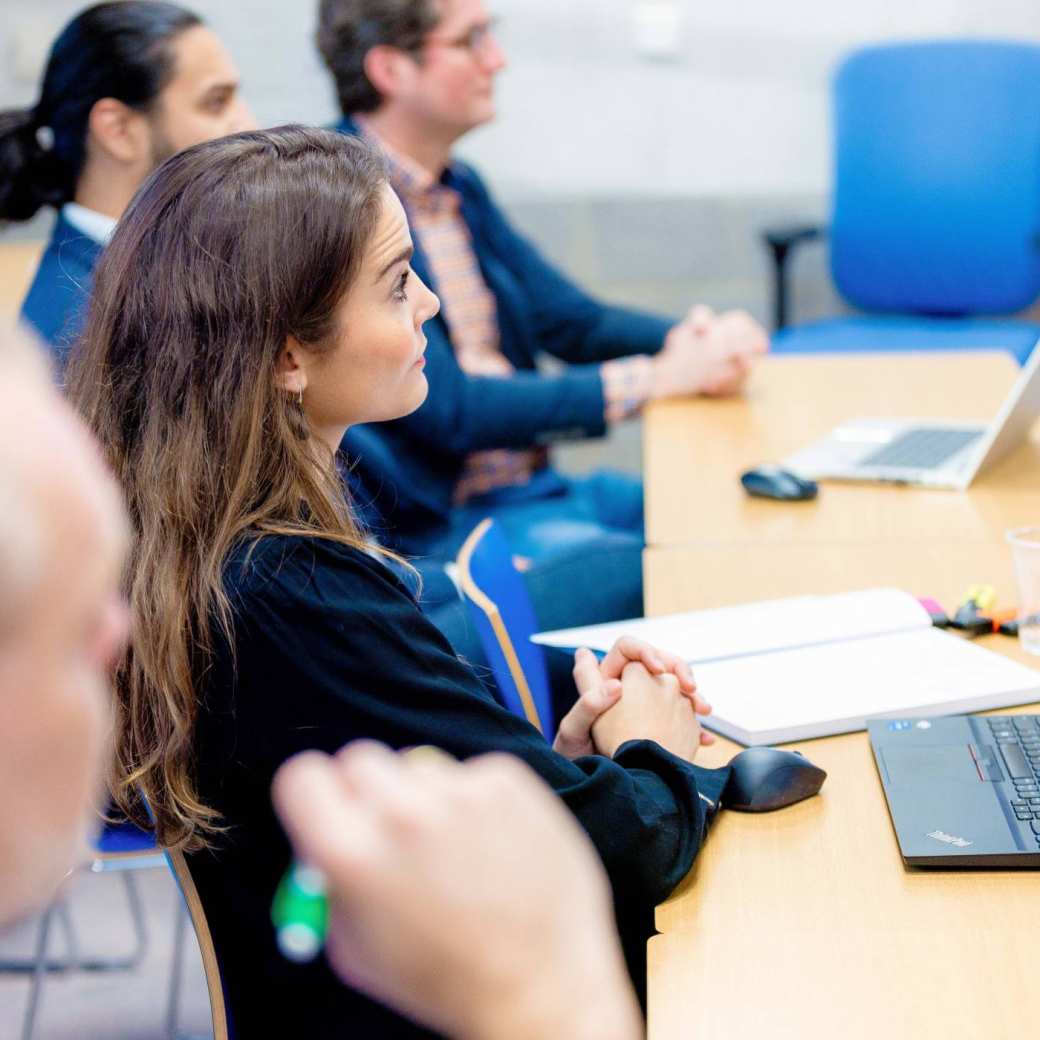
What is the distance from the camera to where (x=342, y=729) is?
1.06 meters

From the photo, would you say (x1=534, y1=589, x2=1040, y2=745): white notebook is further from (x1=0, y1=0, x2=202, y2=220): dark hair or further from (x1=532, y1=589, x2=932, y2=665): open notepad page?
(x1=0, y1=0, x2=202, y2=220): dark hair

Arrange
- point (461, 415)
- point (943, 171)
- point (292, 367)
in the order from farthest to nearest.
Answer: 1. point (943, 171)
2. point (461, 415)
3. point (292, 367)

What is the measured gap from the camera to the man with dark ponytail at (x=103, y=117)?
2.12 meters

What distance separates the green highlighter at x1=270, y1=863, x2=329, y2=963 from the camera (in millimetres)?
417

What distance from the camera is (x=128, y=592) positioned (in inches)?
43.3

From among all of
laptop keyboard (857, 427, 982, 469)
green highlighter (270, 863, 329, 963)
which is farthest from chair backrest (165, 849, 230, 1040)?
laptop keyboard (857, 427, 982, 469)

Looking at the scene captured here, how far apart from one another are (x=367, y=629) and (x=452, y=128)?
5.64 ft

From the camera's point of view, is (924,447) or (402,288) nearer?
(402,288)

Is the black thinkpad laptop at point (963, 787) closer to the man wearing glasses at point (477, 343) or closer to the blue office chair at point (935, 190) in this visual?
the man wearing glasses at point (477, 343)

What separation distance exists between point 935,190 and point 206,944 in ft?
8.99

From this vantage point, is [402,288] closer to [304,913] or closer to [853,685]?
[853,685]

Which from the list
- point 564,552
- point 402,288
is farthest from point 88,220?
point 402,288

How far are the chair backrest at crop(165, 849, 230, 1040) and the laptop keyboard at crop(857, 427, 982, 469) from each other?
1177 mm

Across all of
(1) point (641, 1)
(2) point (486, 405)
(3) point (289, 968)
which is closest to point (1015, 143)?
(1) point (641, 1)
